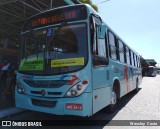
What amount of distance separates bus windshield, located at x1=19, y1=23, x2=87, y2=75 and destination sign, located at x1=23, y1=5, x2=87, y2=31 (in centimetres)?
18

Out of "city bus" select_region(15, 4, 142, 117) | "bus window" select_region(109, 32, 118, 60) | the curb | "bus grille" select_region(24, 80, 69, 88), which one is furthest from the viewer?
"bus window" select_region(109, 32, 118, 60)

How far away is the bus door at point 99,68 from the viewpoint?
536cm

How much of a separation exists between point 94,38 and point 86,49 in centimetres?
35

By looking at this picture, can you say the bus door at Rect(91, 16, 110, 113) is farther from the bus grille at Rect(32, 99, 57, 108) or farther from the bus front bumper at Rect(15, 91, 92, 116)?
the bus grille at Rect(32, 99, 57, 108)

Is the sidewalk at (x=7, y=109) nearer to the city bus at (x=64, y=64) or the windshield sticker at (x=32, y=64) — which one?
the city bus at (x=64, y=64)

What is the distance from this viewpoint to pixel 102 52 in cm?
622

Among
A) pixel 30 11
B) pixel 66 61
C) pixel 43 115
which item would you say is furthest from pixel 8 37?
pixel 66 61

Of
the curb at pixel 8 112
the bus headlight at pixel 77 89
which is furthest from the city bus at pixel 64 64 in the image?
the curb at pixel 8 112

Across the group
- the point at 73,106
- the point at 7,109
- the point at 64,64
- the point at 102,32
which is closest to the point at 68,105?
the point at 73,106

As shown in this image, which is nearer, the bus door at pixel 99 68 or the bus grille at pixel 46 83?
the bus grille at pixel 46 83

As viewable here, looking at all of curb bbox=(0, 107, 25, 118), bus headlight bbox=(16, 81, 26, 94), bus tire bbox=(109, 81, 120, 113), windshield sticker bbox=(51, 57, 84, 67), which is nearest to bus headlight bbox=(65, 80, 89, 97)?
windshield sticker bbox=(51, 57, 84, 67)

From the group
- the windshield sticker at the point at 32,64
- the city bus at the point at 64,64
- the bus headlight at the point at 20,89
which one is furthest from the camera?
the bus headlight at the point at 20,89

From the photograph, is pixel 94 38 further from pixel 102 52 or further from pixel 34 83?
pixel 34 83

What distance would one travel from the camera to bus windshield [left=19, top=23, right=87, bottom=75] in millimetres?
5258
